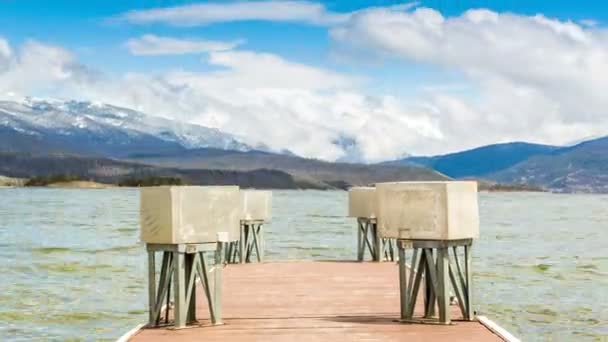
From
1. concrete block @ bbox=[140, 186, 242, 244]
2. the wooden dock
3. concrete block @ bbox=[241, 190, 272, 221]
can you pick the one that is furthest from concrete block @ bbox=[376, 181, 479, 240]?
concrete block @ bbox=[241, 190, 272, 221]

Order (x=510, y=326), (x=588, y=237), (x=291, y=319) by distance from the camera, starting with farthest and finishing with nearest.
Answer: (x=588, y=237) < (x=510, y=326) < (x=291, y=319)

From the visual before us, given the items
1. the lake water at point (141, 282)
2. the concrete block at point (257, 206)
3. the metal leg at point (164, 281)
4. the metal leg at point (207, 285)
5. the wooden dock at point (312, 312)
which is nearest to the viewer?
the wooden dock at point (312, 312)

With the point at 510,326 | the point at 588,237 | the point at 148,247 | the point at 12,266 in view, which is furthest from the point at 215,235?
the point at 588,237

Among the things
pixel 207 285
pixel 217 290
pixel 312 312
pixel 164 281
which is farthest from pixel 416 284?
pixel 164 281

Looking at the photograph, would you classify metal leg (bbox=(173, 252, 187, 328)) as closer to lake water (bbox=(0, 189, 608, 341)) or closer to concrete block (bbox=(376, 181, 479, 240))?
concrete block (bbox=(376, 181, 479, 240))

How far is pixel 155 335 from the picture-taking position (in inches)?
673

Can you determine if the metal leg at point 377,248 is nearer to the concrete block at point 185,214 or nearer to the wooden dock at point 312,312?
the wooden dock at point 312,312

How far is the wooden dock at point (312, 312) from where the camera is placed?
55.5 ft

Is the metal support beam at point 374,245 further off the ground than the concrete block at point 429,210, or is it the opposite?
the concrete block at point 429,210

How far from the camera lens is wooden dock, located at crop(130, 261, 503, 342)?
55.5ft

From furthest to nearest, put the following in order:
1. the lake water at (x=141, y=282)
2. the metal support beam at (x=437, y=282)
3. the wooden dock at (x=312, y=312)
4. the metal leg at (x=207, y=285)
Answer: the lake water at (x=141, y=282), the metal leg at (x=207, y=285), the metal support beam at (x=437, y=282), the wooden dock at (x=312, y=312)

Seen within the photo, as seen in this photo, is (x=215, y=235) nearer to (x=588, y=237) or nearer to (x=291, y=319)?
(x=291, y=319)

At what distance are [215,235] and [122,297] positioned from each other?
16.2 meters

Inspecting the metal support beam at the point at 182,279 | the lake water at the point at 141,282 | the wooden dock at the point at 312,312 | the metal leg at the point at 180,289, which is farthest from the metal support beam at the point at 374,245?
the metal leg at the point at 180,289
